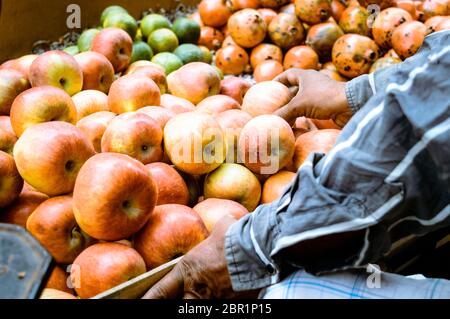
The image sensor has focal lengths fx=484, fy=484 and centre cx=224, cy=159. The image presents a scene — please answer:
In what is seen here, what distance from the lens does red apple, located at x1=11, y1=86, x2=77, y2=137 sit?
1.61 meters

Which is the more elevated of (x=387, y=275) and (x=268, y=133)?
(x=268, y=133)

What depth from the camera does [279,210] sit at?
1.08m

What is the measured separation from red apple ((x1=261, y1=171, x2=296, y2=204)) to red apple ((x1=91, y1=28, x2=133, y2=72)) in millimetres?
1120

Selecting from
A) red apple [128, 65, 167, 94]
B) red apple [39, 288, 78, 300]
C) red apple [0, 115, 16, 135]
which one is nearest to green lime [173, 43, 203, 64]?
red apple [128, 65, 167, 94]

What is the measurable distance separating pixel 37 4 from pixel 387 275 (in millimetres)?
2519

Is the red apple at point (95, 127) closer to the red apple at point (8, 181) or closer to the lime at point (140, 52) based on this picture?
the red apple at point (8, 181)

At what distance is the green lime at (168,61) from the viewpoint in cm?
270

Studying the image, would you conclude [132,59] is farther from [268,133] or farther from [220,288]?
[220,288]

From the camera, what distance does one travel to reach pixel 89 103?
1989 mm

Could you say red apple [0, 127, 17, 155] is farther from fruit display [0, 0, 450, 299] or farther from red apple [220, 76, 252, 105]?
red apple [220, 76, 252, 105]

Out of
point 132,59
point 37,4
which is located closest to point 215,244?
point 132,59

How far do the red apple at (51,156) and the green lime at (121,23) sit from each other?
1516mm

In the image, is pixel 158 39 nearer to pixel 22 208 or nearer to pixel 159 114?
pixel 159 114

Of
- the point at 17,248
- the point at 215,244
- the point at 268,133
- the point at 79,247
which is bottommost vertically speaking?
the point at 79,247
